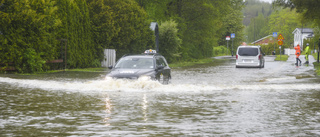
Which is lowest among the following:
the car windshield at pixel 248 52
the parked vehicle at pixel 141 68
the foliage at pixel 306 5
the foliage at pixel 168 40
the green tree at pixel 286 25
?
the parked vehicle at pixel 141 68

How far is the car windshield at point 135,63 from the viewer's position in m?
18.8

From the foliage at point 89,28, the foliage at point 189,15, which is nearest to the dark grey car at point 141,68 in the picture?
the foliage at point 89,28

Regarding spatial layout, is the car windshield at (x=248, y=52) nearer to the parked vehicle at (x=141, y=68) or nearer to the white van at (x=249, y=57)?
the white van at (x=249, y=57)

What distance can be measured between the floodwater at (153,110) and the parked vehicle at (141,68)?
275 millimetres

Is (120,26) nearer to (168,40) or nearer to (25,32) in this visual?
(168,40)

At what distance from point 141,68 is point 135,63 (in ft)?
2.29

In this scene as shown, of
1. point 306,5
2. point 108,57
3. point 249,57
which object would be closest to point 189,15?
point 249,57

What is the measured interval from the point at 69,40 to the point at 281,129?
21960 millimetres

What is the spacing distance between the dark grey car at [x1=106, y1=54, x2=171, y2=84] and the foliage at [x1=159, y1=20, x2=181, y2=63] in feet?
79.8

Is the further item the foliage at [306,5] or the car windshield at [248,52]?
→ the car windshield at [248,52]

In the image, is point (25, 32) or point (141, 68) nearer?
point (141, 68)

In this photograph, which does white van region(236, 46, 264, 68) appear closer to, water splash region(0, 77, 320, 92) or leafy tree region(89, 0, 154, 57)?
leafy tree region(89, 0, 154, 57)

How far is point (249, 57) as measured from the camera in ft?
121

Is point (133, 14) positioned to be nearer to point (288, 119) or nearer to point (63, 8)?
point (63, 8)
